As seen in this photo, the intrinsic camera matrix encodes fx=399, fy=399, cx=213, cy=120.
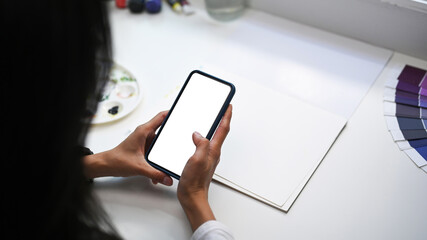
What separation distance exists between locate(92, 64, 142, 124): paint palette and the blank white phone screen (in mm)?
143

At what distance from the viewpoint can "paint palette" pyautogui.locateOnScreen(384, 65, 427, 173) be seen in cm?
69

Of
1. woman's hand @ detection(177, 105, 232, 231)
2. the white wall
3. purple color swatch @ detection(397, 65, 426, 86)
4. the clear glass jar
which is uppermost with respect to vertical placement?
the white wall

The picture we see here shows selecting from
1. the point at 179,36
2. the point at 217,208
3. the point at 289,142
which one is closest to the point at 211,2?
the point at 179,36

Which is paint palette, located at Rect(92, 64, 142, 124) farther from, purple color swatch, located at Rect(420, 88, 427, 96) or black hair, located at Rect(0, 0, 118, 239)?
purple color swatch, located at Rect(420, 88, 427, 96)

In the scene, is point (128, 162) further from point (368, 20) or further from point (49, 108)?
point (368, 20)

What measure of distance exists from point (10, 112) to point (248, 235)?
37 cm

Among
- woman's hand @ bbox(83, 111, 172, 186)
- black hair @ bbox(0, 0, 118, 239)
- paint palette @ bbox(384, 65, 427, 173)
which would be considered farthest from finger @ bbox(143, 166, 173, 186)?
paint palette @ bbox(384, 65, 427, 173)

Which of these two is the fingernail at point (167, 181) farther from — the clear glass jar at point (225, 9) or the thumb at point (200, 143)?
the clear glass jar at point (225, 9)

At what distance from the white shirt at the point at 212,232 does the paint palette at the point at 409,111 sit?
354mm

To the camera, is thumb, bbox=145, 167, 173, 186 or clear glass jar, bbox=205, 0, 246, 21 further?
clear glass jar, bbox=205, 0, 246, 21

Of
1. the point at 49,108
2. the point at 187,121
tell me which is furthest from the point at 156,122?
the point at 49,108

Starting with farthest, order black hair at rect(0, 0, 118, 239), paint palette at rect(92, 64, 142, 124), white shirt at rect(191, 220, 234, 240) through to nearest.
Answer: paint palette at rect(92, 64, 142, 124), white shirt at rect(191, 220, 234, 240), black hair at rect(0, 0, 118, 239)

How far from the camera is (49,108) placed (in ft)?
1.28

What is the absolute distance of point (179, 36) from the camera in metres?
0.93
